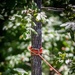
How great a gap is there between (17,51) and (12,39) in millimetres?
198

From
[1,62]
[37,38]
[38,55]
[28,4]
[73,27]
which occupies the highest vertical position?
[28,4]

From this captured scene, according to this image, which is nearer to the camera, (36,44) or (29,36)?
(36,44)

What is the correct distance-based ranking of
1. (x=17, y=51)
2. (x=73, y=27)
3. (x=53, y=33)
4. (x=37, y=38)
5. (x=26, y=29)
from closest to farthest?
(x=73, y=27) → (x=26, y=29) → (x=37, y=38) → (x=53, y=33) → (x=17, y=51)

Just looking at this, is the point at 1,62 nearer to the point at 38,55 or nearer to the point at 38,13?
the point at 38,55

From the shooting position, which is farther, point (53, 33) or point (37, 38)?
point (53, 33)

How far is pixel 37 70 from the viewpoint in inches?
79.7

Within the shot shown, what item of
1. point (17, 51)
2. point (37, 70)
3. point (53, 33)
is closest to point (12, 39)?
point (17, 51)

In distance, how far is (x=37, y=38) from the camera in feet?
6.44

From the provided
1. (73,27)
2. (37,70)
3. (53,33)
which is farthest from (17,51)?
(73,27)

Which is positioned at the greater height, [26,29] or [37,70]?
[26,29]

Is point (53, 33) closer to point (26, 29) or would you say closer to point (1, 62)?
point (1, 62)

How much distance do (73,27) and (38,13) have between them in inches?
12.9

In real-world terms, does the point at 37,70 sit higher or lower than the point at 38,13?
lower

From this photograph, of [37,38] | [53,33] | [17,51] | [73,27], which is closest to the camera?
[73,27]
